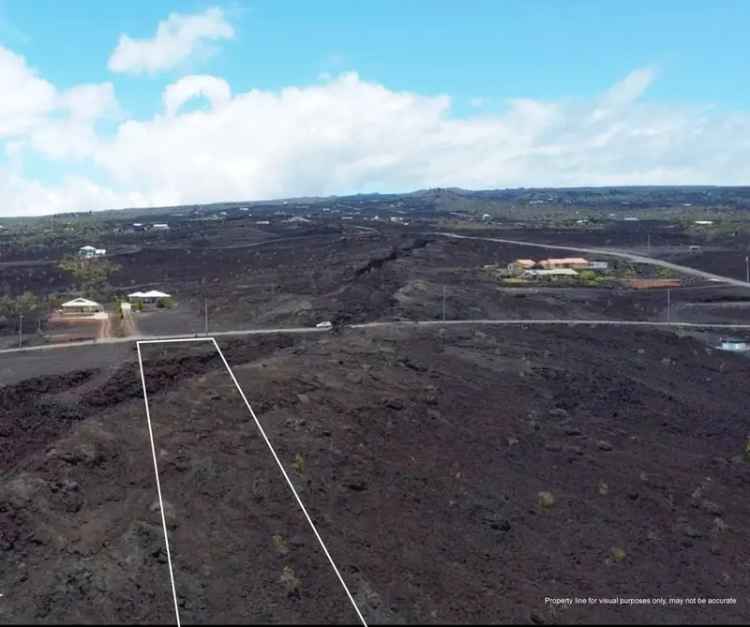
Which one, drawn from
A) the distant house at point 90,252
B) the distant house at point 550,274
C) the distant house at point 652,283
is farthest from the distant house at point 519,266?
the distant house at point 90,252

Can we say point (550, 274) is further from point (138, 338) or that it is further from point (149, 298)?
point (138, 338)

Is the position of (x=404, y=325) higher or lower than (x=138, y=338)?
lower

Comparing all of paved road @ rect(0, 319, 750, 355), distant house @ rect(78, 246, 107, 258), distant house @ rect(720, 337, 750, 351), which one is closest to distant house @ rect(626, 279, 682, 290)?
paved road @ rect(0, 319, 750, 355)

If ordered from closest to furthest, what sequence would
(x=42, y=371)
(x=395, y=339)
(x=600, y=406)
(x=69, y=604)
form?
(x=69, y=604) < (x=42, y=371) < (x=600, y=406) < (x=395, y=339)

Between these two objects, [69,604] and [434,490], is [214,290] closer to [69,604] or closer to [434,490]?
[434,490]

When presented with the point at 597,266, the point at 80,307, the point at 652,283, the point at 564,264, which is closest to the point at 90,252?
the point at 80,307

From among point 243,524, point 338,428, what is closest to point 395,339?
point 338,428

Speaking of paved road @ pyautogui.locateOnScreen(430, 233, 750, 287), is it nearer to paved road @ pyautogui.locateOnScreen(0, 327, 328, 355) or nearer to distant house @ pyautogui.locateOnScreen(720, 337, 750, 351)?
distant house @ pyautogui.locateOnScreen(720, 337, 750, 351)

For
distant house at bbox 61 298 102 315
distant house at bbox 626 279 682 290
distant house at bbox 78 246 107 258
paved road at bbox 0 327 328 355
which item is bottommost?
distant house at bbox 626 279 682 290
